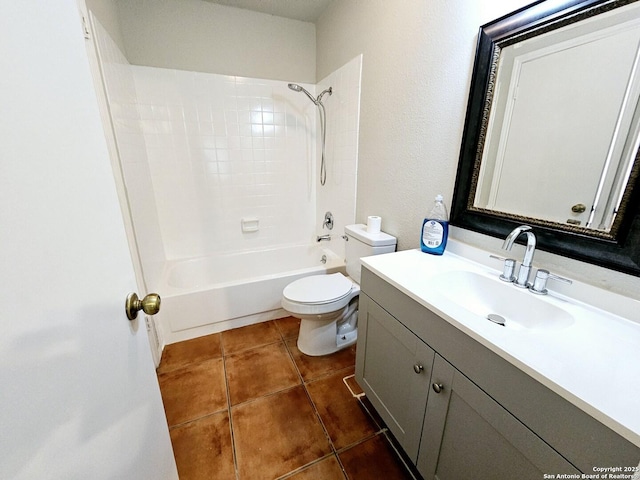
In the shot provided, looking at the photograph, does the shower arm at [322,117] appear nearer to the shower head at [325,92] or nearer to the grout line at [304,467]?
the shower head at [325,92]

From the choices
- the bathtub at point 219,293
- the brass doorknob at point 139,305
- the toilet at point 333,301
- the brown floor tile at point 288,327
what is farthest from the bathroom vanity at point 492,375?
the bathtub at point 219,293

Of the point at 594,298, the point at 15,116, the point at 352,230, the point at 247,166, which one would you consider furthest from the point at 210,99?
the point at 594,298

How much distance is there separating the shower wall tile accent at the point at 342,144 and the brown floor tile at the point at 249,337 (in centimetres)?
87

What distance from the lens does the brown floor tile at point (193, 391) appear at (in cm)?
139

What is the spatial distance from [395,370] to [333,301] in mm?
583

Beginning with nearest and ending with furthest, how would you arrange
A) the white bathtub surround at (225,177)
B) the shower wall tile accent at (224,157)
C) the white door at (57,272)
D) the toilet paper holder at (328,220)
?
the white door at (57,272) → the white bathtub surround at (225,177) → the shower wall tile accent at (224,157) → the toilet paper holder at (328,220)

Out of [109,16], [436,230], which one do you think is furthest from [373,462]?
[109,16]

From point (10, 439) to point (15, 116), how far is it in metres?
0.37

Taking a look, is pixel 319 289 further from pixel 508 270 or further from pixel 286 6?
pixel 286 6

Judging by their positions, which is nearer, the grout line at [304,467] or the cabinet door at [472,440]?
the cabinet door at [472,440]

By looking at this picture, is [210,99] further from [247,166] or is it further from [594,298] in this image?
[594,298]

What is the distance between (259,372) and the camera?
5.40 ft

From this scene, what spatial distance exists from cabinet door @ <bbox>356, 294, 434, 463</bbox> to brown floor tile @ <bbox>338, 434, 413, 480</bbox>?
0.15m

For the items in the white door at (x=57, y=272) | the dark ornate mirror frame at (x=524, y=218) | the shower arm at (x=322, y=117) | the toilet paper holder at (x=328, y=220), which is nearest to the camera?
the white door at (x=57, y=272)
